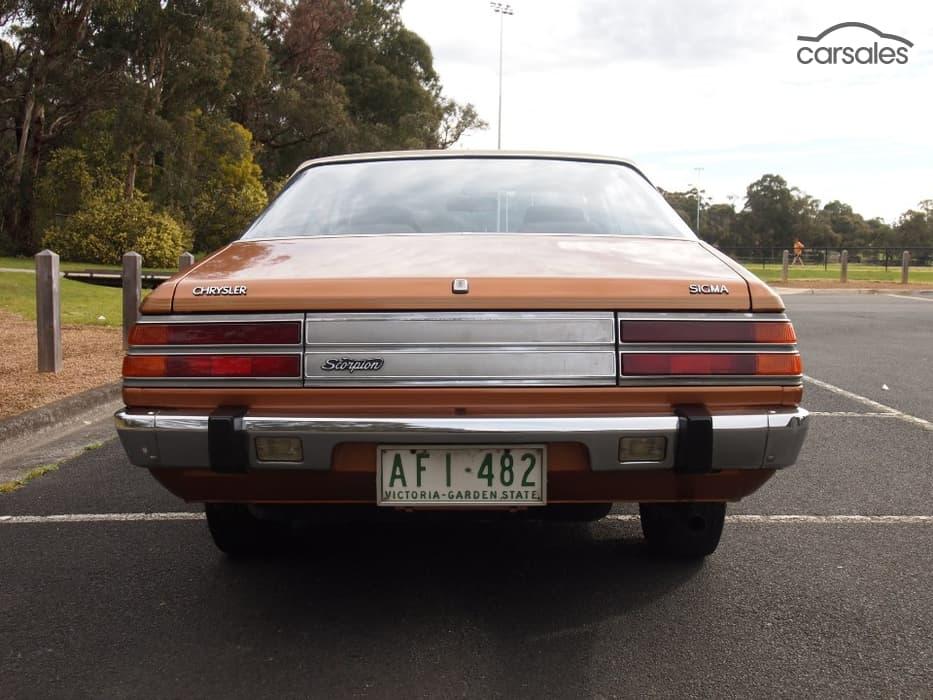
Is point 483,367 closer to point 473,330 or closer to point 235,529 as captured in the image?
point 473,330

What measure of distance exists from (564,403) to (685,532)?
105 cm

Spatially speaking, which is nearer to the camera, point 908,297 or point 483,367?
point 483,367

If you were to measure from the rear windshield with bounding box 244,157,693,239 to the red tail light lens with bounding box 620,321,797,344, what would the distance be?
2.52 ft

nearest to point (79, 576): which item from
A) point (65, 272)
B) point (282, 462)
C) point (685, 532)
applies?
Result: point (282, 462)

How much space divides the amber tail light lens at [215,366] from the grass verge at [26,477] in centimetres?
217

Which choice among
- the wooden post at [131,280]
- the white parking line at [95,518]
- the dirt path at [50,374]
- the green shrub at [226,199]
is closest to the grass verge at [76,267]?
the green shrub at [226,199]

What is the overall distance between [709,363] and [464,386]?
0.67 m

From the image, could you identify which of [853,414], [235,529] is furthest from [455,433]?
[853,414]

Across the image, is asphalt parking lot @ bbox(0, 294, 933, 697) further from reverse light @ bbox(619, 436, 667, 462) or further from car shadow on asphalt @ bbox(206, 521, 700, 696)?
reverse light @ bbox(619, 436, 667, 462)

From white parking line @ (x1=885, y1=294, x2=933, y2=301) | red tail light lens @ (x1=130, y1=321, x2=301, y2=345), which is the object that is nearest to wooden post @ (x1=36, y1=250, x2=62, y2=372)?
red tail light lens @ (x1=130, y1=321, x2=301, y2=345)

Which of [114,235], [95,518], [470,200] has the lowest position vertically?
[95,518]

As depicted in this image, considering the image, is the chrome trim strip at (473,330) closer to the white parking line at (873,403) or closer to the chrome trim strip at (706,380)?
the chrome trim strip at (706,380)

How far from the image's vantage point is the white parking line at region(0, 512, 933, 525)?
3.74 meters

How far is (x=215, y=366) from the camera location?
2.50 m
